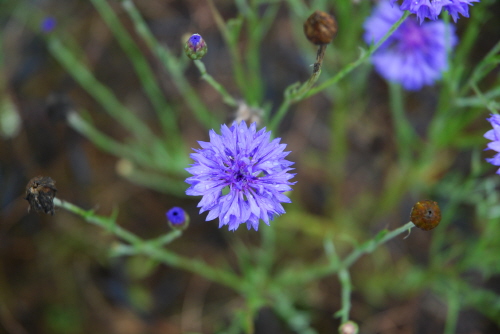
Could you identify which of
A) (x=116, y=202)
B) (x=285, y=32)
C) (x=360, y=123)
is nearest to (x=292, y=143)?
(x=360, y=123)

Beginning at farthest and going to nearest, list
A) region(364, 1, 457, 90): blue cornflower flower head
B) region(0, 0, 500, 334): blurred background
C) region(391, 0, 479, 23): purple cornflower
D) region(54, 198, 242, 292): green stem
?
region(0, 0, 500, 334): blurred background
region(364, 1, 457, 90): blue cornflower flower head
region(54, 198, 242, 292): green stem
region(391, 0, 479, 23): purple cornflower

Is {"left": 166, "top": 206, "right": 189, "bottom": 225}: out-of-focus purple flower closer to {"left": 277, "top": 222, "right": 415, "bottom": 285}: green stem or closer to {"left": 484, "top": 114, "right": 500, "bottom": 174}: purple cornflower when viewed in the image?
{"left": 277, "top": 222, "right": 415, "bottom": 285}: green stem

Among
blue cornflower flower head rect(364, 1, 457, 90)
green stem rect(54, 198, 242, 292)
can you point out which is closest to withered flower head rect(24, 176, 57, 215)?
green stem rect(54, 198, 242, 292)

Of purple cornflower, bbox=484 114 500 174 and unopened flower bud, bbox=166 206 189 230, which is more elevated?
purple cornflower, bbox=484 114 500 174

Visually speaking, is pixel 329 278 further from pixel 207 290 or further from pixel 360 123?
pixel 360 123

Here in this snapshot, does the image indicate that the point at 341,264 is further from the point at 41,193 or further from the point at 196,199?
the point at 196,199

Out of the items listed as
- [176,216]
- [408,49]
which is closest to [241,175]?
[176,216]

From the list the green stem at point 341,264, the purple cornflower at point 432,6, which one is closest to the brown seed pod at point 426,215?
the green stem at point 341,264
